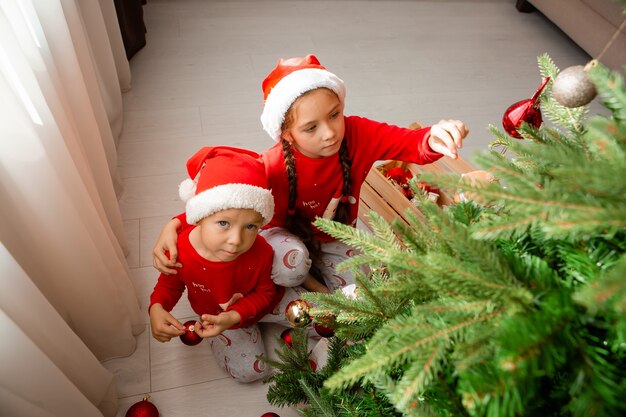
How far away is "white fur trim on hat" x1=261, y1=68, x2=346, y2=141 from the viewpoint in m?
1.07

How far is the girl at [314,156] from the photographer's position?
109cm

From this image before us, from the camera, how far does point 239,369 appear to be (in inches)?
51.3

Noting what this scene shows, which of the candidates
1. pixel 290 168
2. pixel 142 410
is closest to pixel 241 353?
pixel 142 410

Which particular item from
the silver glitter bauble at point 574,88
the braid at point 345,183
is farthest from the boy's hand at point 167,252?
the silver glitter bauble at point 574,88

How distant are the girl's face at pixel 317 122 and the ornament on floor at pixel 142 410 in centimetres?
80

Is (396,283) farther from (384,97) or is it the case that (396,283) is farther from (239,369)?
(384,97)

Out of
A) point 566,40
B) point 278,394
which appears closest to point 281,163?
point 278,394

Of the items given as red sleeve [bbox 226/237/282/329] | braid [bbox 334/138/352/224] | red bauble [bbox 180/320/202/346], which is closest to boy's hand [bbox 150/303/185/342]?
red bauble [bbox 180/320/202/346]

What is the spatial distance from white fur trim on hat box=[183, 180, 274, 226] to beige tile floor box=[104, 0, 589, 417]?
1.91ft

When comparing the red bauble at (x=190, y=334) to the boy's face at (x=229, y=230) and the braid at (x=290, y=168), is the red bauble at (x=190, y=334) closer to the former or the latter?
the boy's face at (x=229, y=230)

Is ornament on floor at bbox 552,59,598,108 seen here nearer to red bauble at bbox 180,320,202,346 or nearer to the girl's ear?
the girl's ear

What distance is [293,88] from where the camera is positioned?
1.08 m

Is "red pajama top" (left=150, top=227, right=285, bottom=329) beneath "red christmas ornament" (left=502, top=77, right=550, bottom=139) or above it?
beneath

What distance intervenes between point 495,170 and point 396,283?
0.19m
